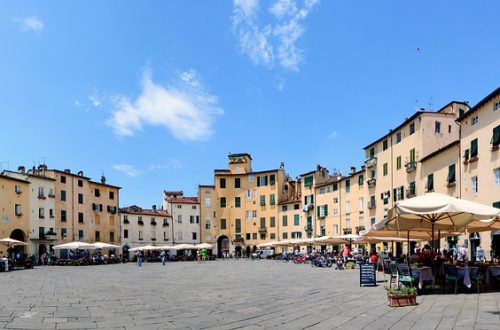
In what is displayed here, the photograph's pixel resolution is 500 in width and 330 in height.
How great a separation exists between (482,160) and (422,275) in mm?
17664

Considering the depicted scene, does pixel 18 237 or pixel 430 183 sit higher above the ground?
pixel 430 183

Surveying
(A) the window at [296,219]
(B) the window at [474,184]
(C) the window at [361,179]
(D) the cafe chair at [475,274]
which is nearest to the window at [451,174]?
(B) the window at [474,184]

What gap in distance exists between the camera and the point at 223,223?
78.2 metres

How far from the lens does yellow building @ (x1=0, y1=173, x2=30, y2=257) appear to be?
159ft

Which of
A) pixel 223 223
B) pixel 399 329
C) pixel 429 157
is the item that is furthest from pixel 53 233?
pixel 399 329

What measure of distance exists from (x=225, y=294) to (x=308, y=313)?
4779mm

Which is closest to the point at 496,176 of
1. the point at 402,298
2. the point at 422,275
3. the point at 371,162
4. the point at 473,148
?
the point at 473,148

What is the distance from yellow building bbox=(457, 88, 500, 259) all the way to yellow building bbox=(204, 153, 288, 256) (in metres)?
45.0

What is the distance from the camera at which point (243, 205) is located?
77.7m

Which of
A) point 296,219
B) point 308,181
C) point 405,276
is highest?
point 308,181

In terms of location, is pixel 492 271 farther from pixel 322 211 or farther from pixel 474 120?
pixel 322 211

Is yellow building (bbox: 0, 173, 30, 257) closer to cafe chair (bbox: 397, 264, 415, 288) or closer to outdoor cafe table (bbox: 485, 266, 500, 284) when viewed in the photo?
cafe chair (bbox: 397, 264, 415, 288)

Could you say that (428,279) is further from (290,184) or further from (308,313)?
(290,184)

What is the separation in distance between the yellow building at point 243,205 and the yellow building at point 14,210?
103 ft
